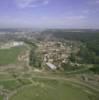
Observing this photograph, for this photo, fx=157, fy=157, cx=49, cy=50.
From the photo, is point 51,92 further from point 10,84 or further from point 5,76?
point 5,76

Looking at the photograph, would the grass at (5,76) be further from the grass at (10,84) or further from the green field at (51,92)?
the green field at (51,92)

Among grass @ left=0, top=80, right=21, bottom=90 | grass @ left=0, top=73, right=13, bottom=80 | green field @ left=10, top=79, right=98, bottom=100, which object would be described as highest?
grass @ left=0, top=73, right=13, bottom=80

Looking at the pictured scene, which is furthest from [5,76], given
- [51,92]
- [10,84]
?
[51,92]

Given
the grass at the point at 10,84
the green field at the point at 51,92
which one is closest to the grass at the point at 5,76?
the grass at the point at 10,84

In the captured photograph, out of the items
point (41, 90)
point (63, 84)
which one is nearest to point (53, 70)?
point (63, 84)

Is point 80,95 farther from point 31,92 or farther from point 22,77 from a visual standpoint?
point 22,77

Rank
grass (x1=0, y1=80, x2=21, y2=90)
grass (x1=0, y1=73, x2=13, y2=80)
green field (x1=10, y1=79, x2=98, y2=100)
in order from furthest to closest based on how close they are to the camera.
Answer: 1. grass (x1=0, y1=73, x2=13, y2=80)
2. grass (x1=0, y1=80, x2=21, y2=90)
3. green field (x1=10, y1=79, x2=98, y2=100)

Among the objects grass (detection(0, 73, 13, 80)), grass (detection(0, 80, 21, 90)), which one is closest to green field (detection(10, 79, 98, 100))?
grass (detection(0, 80, 21, 90))

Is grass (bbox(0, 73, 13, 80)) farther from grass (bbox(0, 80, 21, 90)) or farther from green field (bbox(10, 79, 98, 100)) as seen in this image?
→ green field (bbox(10, 79, 98, 100))
